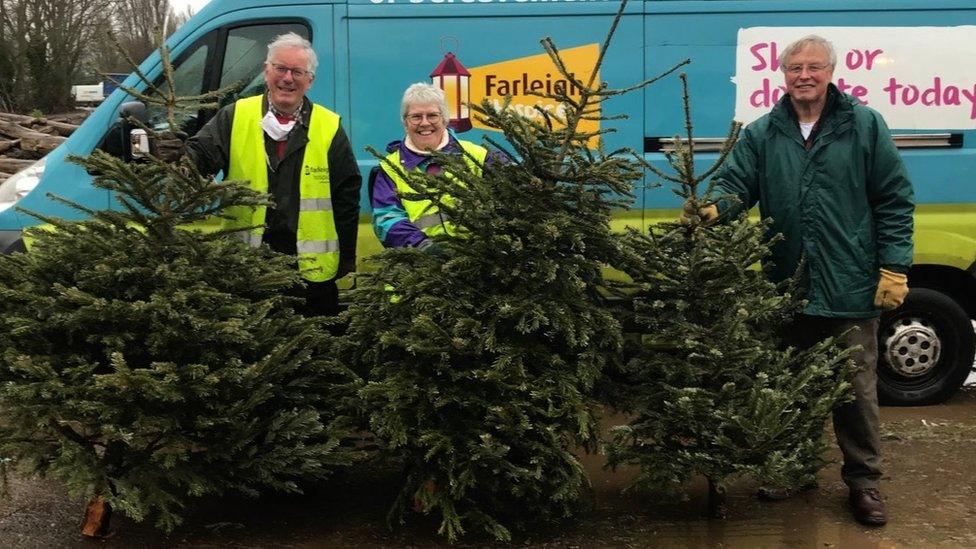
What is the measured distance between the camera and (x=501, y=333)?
3.57 m

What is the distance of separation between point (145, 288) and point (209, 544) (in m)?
1.07

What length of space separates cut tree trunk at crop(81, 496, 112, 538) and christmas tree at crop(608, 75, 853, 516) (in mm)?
2025

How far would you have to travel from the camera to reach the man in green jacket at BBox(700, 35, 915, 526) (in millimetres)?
3922

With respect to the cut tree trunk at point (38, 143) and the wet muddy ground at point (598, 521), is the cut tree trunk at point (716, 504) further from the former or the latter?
the cut tree trunk at point (38, 143)

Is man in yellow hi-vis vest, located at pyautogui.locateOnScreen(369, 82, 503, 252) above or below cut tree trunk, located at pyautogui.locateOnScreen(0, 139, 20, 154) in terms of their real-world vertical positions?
below

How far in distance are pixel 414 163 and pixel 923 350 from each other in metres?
3.57

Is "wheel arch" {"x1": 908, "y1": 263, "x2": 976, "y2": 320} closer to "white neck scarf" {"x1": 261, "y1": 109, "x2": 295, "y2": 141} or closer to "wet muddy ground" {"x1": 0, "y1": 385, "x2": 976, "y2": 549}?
"wet muddy ground" {"x1": 0, "y1": 385, "x2": 976, "y2": 549}

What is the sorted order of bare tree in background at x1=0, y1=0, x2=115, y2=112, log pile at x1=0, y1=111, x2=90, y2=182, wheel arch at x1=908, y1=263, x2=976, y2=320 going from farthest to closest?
bare tree in background at x1=0, y1=0, x2=115, y2=112
log pile at x1=0, y1=111, x2=90, y2=182
wheel arch at x1=908, y1=263, x2=976, y2=320

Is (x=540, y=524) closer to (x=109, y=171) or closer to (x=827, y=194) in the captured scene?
(x=827, y=194)

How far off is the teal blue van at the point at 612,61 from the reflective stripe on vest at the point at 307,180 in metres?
1.19

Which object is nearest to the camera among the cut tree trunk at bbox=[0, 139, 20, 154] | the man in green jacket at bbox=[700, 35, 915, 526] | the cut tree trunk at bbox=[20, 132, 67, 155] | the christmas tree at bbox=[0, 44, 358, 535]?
the christmas tree at bbox=[0, 44, 358, 535]

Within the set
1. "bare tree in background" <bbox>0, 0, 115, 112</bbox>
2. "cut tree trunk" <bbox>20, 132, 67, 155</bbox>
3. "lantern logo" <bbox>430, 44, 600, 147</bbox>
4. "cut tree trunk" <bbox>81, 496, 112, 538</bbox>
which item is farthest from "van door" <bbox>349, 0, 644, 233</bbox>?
"bare tree in background" <bbox>0, 0, 115, 112</bbox>

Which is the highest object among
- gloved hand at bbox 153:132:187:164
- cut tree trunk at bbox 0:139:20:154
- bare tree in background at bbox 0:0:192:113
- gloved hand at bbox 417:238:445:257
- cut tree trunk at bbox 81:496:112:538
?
A: bare tree in background at bbox 0:0:192:113

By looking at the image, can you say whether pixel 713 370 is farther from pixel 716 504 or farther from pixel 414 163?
pixel 414 163
